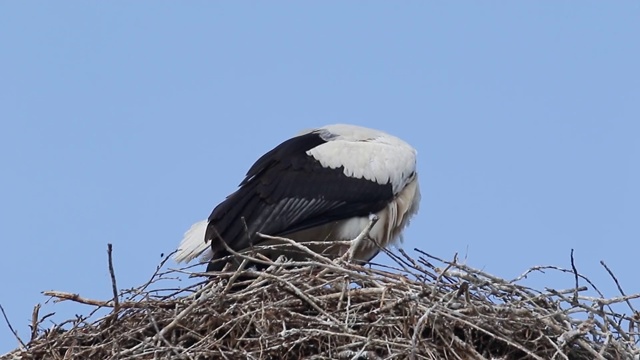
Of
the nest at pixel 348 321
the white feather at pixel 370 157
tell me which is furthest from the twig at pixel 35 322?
the white feather at pixel 370 157

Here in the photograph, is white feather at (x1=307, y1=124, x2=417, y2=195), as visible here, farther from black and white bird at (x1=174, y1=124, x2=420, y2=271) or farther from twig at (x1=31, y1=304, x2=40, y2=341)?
twig at (x1=31, y1=304, x2=40, y2=341)

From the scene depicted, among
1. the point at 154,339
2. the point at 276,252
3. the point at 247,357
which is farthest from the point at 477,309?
the point at 276,252

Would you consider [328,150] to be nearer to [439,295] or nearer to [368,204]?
[368,204]

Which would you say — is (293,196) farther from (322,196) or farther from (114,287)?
(114,287)

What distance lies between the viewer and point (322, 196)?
8.69 m

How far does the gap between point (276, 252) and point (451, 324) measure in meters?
1.97

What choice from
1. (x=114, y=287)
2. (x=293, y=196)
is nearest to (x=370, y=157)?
(x=293, y=196)

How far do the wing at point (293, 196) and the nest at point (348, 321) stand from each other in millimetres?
1302

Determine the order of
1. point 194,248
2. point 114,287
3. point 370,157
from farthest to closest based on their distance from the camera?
point 370,157 < point 194,248 < point 114,287

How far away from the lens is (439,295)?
683cm

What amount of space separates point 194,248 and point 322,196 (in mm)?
802

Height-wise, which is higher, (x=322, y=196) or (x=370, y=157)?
(x=370, y=157)

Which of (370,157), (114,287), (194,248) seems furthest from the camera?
(370,157)

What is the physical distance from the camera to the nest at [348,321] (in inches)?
264
